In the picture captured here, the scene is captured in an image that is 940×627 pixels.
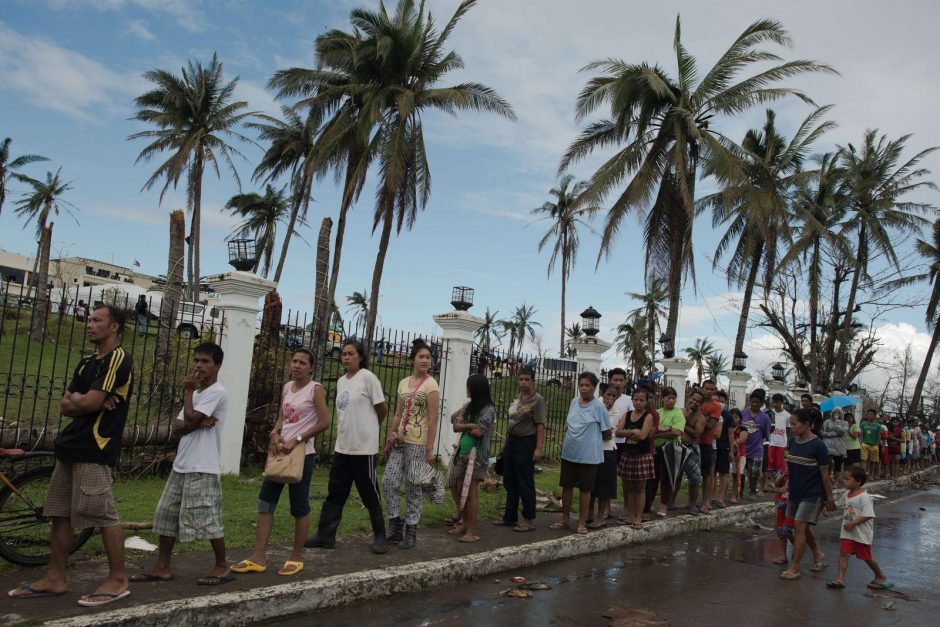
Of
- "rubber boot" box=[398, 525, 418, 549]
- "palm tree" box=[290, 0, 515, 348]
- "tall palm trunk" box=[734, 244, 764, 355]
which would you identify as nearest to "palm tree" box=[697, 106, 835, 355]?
A: "tall palm trunk" box=[734, 244, 764, 355]

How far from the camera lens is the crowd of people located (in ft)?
13.5

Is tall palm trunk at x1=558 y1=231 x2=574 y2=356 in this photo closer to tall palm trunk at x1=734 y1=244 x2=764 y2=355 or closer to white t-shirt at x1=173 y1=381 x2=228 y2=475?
tall palm trunk at x1=734 y1=244 x2=764 y2=355

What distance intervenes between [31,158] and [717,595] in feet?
127

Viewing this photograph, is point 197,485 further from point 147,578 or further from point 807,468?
point 807,468

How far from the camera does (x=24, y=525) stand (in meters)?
4.64

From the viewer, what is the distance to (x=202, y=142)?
28.7 m

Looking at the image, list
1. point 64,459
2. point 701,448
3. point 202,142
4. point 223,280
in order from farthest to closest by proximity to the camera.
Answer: point 202,142
point 701,448
point 223,280
point 64,459

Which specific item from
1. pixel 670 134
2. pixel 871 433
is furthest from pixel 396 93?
pixel 871 433

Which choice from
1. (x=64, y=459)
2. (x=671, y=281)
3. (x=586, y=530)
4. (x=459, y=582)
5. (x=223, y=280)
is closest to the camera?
(x=64, y=459)

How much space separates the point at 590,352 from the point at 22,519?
9.37m

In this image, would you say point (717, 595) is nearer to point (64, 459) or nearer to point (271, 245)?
point (64, 459)

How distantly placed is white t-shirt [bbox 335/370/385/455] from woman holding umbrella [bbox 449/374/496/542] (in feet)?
4.12

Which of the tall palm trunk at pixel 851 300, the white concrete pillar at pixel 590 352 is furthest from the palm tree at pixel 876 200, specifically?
the white concrete pillar at pixel 590 352

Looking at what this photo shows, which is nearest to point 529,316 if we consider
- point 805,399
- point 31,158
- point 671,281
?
point 31,158
